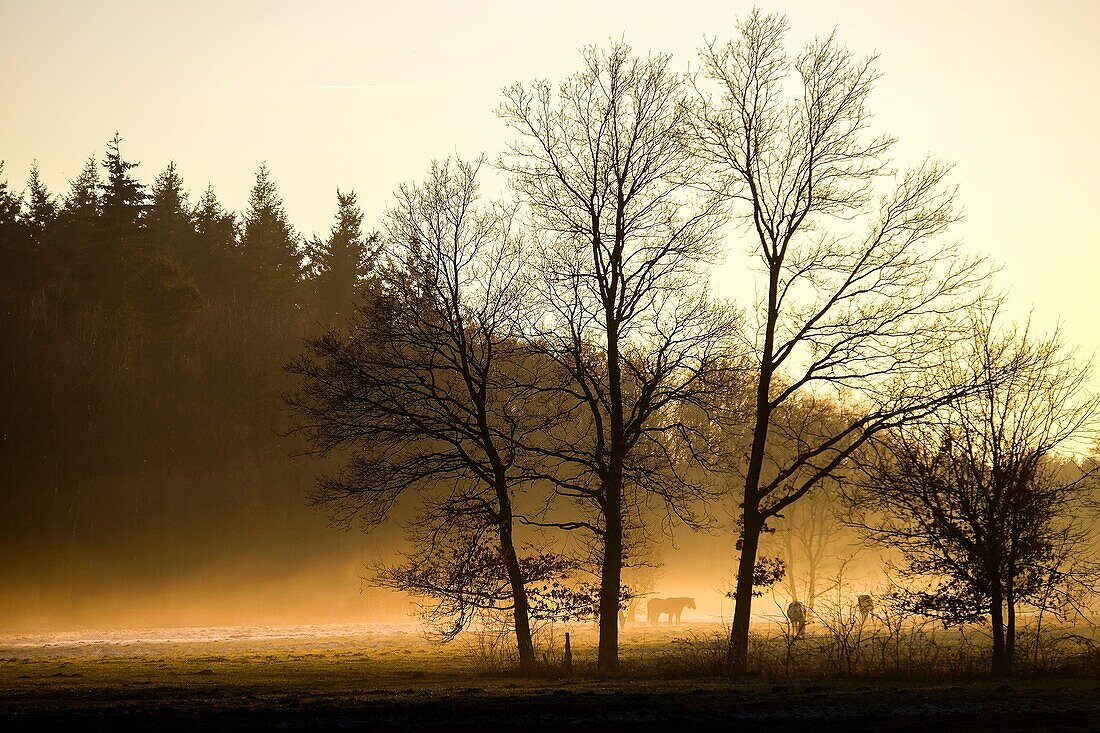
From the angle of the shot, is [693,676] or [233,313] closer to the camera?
[693,676]

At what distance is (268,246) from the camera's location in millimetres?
89188

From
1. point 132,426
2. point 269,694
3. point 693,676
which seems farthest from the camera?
point 132,426

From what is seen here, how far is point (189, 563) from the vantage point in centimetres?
6019

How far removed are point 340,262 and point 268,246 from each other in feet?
21.2

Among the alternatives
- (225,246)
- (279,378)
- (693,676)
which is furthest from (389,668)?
(225,246)

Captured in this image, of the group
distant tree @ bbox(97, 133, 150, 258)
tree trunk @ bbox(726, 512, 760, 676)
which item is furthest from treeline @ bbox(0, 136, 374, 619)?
tree trunk @ bbox(726, 512, 760, 676)

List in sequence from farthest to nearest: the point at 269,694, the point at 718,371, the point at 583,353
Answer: the point at 583,353 < the point at 718,371 < the point at 269,694

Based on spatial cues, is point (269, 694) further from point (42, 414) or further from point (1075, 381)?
point (42, 414)

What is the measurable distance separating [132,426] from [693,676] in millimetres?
53789

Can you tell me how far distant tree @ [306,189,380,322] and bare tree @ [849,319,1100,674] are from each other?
68.8m

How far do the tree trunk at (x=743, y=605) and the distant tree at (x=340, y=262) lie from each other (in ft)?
217

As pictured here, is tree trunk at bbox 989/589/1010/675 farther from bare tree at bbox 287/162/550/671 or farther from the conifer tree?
the conifer tree

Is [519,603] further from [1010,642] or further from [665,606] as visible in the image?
[665,606]

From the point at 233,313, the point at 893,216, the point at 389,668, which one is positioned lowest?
the point at 389,668
